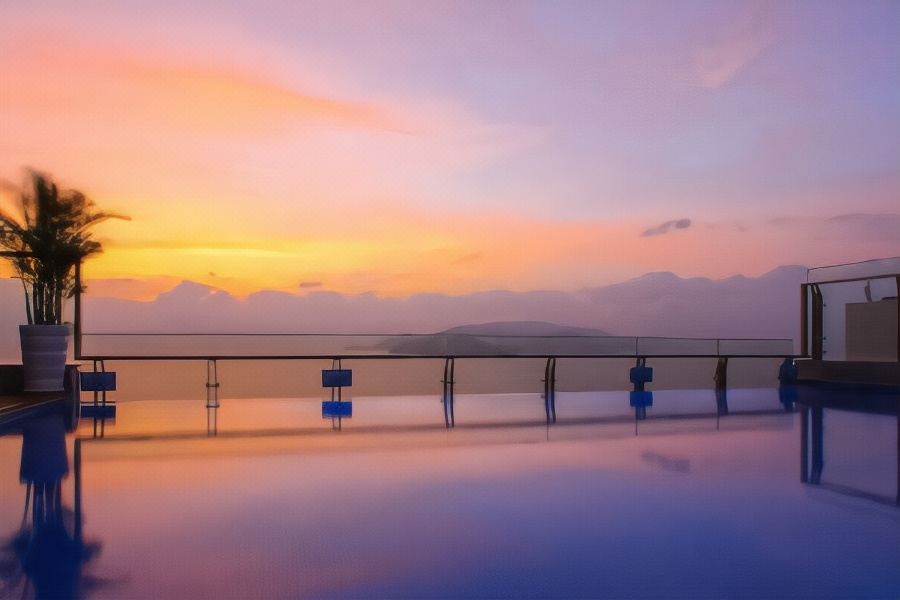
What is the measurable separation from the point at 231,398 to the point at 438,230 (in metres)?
4.53

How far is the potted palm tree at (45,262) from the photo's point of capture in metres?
7.96

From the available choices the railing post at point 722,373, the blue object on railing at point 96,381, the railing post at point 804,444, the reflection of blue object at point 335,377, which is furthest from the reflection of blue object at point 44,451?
the railing post at point 722,373

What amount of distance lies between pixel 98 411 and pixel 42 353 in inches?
36.4

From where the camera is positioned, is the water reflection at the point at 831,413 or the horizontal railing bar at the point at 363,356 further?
the horizontal railing bar at the point at 363,356

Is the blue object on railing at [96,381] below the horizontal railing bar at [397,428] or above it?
above

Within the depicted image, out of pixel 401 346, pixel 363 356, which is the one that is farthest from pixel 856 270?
pixel 363 356

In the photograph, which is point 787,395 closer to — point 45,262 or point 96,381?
point 96,381

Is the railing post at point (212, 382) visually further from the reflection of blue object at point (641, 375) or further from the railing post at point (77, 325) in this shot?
the reflection of blue object at point (641, 375)

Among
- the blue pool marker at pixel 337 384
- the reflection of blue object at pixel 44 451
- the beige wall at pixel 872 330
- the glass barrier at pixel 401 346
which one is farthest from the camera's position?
the beige wall at pixel 872 330

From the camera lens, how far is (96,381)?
27.8 feet

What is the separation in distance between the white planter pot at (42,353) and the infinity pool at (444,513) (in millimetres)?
1873

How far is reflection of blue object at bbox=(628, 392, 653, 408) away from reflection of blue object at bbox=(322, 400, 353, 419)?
3591 millimetres

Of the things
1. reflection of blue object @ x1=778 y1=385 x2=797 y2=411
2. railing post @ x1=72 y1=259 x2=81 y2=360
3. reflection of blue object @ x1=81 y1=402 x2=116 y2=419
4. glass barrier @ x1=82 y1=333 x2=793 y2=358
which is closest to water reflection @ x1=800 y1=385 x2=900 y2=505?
reflection of blue object @ x1=778 y1=385 x2=797 y2=411

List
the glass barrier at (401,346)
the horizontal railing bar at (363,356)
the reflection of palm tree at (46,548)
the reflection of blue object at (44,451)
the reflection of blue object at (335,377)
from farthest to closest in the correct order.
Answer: the glass barrier at (401,346)
the horizontal railing bar at (363,356)
the reflection of blue object at (335,377)
the reflection of blue object at (44,451)
the reflection of palm tree at (46,548)
